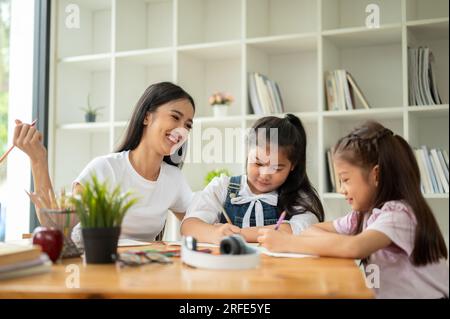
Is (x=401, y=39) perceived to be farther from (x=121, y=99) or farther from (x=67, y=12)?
(x=67, y=12)

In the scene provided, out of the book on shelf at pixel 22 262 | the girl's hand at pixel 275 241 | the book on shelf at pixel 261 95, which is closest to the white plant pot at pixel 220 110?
the book on shelf at pixel 261 95

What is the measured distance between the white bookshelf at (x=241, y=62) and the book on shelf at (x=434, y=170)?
6 cm

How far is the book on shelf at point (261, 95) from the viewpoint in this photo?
10.2 ft

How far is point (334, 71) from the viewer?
3.00 meters

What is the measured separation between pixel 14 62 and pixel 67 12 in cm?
49

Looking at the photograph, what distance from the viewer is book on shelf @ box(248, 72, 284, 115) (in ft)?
10.2

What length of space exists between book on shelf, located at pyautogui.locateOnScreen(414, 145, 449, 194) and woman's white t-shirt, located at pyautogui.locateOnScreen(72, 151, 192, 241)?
134 cm

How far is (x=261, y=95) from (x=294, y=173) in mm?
1187

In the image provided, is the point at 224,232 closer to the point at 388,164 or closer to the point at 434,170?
the point at 388,164

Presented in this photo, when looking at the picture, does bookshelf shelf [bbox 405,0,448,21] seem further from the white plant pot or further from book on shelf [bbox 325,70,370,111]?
the white plant pot
